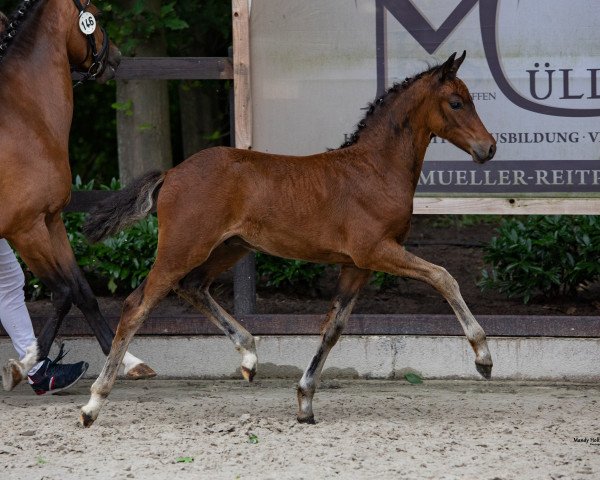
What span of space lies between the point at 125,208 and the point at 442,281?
1765mm

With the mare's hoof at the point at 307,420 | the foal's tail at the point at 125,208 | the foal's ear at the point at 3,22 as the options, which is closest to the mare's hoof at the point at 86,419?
the foal's tail at the point at 125,208

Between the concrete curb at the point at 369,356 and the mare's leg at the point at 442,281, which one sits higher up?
the mare's leg at the point at 442,281

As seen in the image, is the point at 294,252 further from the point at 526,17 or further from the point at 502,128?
the point at 526,17

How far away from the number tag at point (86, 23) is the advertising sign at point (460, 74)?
4.03ft

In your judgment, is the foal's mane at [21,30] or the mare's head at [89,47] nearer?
the foal's mane at [21,30]

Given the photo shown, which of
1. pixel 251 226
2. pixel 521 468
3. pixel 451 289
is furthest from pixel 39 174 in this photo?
pixel 521 468

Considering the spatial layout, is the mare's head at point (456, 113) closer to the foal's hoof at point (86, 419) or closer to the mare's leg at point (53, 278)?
the mare's leg at point (53, 278)

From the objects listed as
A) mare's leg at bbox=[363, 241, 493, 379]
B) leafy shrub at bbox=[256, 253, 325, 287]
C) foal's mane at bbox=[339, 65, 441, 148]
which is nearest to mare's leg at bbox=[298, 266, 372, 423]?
mare's leg at bbox=[363, 241, 493, 379]

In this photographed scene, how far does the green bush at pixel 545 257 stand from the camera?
7270mm

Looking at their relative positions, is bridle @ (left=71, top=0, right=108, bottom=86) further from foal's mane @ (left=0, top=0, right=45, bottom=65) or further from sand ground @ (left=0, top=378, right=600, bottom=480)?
sand ground @ (left=0, top=378, right=600, bottom=480)

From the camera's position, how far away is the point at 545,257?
24.1 feet

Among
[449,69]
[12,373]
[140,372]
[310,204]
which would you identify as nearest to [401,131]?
[449,69]

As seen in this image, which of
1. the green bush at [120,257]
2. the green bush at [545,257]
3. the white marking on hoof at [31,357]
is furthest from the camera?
the green bush at [120,257]

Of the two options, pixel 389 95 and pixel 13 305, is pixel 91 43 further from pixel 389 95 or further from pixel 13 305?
pixel 389 95
